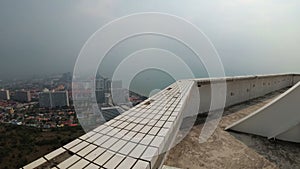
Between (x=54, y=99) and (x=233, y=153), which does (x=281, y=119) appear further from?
(x=54, y=99)

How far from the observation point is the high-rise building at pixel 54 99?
15.2m

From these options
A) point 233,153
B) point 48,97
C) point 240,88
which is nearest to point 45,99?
point 48,97

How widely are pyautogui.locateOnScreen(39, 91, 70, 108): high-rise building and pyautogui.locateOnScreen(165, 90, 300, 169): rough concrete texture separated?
1579 cm

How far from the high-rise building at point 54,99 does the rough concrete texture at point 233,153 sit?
51.8ft

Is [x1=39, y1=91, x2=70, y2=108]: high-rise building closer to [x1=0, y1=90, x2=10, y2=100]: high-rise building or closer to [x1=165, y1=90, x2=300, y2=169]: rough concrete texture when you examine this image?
[x1=0, y1=90, x2=10, y2=100]: high-rise building

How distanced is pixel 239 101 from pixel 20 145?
475 inches

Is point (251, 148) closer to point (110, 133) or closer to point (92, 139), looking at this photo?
point (110, 133)

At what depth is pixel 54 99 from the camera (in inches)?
614

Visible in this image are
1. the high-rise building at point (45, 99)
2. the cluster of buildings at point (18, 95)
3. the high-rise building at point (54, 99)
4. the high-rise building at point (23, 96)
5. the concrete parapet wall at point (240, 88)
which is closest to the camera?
the concrete parapet wall at point (240, 88)

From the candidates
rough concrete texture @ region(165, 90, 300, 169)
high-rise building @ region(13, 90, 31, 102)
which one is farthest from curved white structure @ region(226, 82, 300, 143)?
high-rise building @ region(13, 90, 31, 102)

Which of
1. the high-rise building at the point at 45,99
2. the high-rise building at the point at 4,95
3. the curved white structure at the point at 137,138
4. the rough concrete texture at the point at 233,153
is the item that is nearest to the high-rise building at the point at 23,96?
the high-rise building at the point at 4,95

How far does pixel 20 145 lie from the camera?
8781 mm

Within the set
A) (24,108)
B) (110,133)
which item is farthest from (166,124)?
(24,108)

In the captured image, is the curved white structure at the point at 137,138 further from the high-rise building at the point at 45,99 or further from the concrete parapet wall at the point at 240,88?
the high-rise building at the point at 45,99
